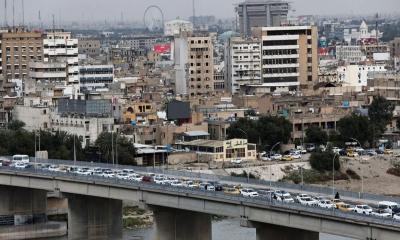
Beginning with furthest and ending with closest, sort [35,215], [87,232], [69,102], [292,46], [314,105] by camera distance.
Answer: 1. [292,46]
2. [314,105]
3. [69,102]
4. [35,215]
5. [87,232]

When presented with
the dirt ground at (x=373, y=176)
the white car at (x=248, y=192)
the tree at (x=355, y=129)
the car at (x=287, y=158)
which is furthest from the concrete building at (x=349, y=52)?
the white car at (x=248, y=192)

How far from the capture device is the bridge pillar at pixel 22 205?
6088 cm

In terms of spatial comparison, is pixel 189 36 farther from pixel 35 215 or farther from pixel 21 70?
pixel 35 215

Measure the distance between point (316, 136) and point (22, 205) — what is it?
2712 centimetres

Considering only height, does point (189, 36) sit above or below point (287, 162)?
above

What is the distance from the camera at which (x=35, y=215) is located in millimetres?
61031

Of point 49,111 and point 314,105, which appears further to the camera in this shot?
point 314,105

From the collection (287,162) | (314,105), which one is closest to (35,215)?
(287,162)

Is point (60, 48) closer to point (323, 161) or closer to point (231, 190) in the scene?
point (323, 161)

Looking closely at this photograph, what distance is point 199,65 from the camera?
4422 inches

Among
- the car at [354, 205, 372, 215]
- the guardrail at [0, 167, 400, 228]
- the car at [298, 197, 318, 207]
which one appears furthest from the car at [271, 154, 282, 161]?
the car at [354, 205, 372, 215]

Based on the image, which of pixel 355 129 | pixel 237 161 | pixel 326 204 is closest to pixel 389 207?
pixel 326 204

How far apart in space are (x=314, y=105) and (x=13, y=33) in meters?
32.9

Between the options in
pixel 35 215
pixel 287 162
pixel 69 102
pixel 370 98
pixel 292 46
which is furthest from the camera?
pixel 292 46
